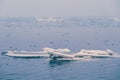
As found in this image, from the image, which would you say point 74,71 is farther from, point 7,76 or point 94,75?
point 7,76

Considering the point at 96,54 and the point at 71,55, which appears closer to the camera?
the point at 71,55

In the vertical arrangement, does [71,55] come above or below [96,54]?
below

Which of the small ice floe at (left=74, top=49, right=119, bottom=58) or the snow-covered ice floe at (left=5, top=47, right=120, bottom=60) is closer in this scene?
the snow-covered ice floe at (left=5, top=47, right=120, bottom=60)

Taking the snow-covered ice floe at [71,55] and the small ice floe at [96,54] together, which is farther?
the small ice floe at [96,54]

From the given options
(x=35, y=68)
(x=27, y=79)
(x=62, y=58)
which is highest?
(x=62, y=58)

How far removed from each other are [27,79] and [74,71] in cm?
929

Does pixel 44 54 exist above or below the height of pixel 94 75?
above

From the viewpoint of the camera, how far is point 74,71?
5006cm

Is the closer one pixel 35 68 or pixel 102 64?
pixel 35 68

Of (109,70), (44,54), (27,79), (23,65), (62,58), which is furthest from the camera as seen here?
(44,54)

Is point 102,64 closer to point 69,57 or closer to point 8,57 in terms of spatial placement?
point 69,57

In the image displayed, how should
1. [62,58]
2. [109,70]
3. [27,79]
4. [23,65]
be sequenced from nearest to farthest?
[27,79] → [109,70] → [23,65] → [62,58]

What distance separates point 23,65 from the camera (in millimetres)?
55250

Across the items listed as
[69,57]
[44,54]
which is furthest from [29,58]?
[69,57]
